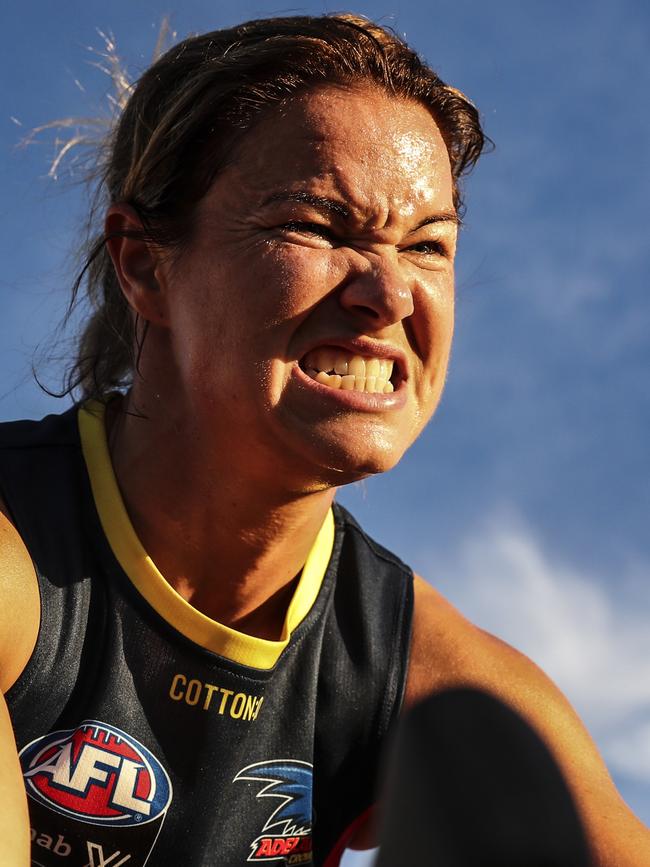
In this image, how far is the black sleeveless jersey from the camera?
11.2ft

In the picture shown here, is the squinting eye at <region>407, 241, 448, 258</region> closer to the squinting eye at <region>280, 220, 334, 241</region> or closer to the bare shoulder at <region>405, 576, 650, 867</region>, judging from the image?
the squinting eye at <region>280, 220, 334, 241</region>

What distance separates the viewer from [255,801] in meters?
3.68

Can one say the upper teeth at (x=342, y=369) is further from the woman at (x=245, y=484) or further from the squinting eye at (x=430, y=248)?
the squinting eye at (x=430, y=248)

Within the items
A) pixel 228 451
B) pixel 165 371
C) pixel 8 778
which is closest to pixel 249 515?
pixel 228 451

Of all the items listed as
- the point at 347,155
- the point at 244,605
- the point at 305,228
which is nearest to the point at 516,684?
→ the point at 244,605

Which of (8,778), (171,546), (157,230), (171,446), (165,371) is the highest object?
(157,230)

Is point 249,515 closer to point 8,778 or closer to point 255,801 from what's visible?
point 255,801

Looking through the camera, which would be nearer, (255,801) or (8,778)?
(8,778)

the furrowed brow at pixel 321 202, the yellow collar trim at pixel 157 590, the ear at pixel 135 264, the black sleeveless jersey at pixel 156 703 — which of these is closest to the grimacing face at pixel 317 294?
the furrowed brow at pixel 321 202

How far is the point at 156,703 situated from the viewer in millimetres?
3525

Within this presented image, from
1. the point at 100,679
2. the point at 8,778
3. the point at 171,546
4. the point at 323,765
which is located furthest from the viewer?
the point at 323,765

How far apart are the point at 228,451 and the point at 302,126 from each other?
1.09 m

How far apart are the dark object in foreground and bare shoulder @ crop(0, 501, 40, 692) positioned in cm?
222

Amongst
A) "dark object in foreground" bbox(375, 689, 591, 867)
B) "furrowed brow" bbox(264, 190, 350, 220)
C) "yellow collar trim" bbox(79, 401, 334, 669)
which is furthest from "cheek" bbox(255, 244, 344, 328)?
"dark object in foreground" bbox(375, 689, 591, 867)
